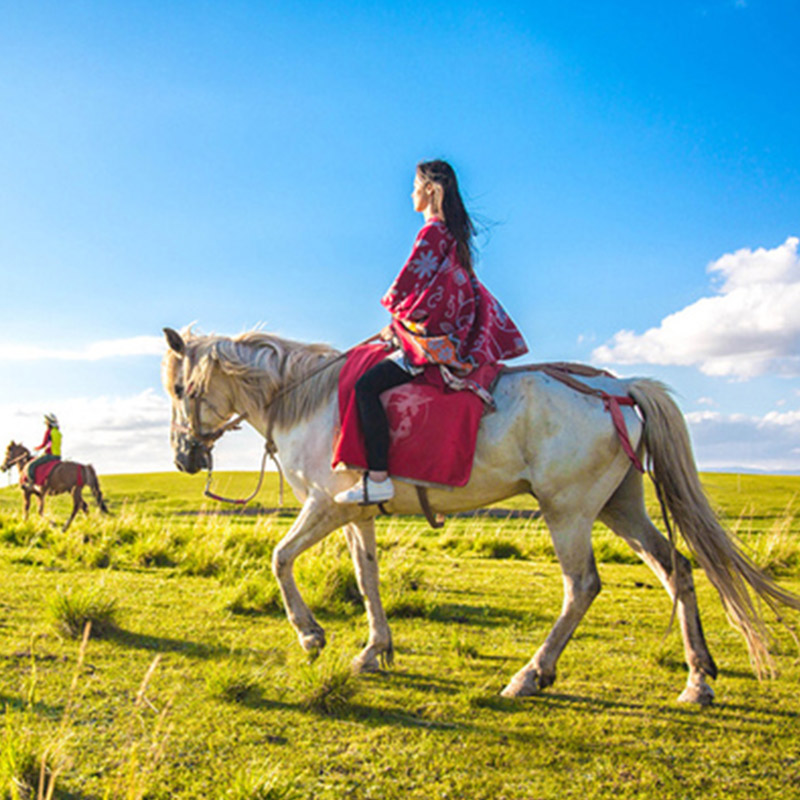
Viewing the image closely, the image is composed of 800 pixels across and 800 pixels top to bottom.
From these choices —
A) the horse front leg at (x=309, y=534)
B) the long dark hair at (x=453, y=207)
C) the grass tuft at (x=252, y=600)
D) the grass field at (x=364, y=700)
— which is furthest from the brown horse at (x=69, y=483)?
the long dark hair at (x=453, y=207)

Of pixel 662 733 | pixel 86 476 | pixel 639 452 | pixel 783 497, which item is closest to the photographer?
pixel 662 733

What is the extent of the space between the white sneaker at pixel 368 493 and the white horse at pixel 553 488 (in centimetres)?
18

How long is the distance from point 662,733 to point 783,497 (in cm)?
2422

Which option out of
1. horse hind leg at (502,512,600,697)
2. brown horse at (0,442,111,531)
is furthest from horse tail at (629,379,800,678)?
brown horse at (0,442,111,531)

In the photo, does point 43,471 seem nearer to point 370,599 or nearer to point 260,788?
point 370,599

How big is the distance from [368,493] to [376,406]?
22.6 inches

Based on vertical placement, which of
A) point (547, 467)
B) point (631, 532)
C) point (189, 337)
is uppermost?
point (189, 337)

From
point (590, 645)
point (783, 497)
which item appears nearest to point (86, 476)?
point (590, 645)

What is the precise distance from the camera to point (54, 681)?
14.3 ft

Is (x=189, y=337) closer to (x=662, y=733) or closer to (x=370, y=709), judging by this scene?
(x=370, y=709)

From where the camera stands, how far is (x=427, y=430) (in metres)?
4.50

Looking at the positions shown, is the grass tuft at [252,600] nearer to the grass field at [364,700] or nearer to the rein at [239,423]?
the grass field at [364,700]

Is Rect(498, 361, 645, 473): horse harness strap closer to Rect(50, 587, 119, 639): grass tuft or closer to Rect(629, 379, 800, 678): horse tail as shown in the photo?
Rect(629, 379, 800, 678): horse tail

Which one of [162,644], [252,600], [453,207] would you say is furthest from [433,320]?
[252,600]
